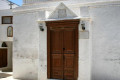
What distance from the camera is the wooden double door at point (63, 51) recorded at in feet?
27.8

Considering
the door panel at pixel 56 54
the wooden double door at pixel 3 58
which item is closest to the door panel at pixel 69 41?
the door panel at pixel 56 54

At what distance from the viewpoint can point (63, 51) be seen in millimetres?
8688

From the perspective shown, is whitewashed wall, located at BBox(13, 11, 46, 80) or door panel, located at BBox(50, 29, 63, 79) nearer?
door panel, located at BBox(50, 29, 63, 79)

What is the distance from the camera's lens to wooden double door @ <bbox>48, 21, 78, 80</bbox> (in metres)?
8.48

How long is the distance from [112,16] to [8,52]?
1260cm

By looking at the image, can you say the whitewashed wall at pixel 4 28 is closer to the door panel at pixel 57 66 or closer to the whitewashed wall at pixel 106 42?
the door panel at pixel 57 66

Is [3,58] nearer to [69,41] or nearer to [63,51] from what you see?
[63,51]

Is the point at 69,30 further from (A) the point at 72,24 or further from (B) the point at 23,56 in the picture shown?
(B) the point at 23,56

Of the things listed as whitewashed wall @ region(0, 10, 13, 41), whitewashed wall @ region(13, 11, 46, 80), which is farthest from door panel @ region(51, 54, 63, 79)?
whitewashed wall @ region(0, 10, 13, 41)

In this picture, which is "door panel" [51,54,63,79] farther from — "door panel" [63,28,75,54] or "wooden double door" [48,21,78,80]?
"door panel" [63,28,75,54]

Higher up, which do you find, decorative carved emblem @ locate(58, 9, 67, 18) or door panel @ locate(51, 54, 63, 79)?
decorative carved emblem @ locate(58, 9, 67, 18)

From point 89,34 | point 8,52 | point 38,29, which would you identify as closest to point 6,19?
point 8,52

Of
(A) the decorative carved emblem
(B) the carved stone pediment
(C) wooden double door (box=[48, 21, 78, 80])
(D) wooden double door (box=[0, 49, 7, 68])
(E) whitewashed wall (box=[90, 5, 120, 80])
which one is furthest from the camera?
(D) wooden double door (box=[0, 49, 7, 68])

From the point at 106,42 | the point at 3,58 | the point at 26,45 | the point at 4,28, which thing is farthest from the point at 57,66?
the point at 3,58
